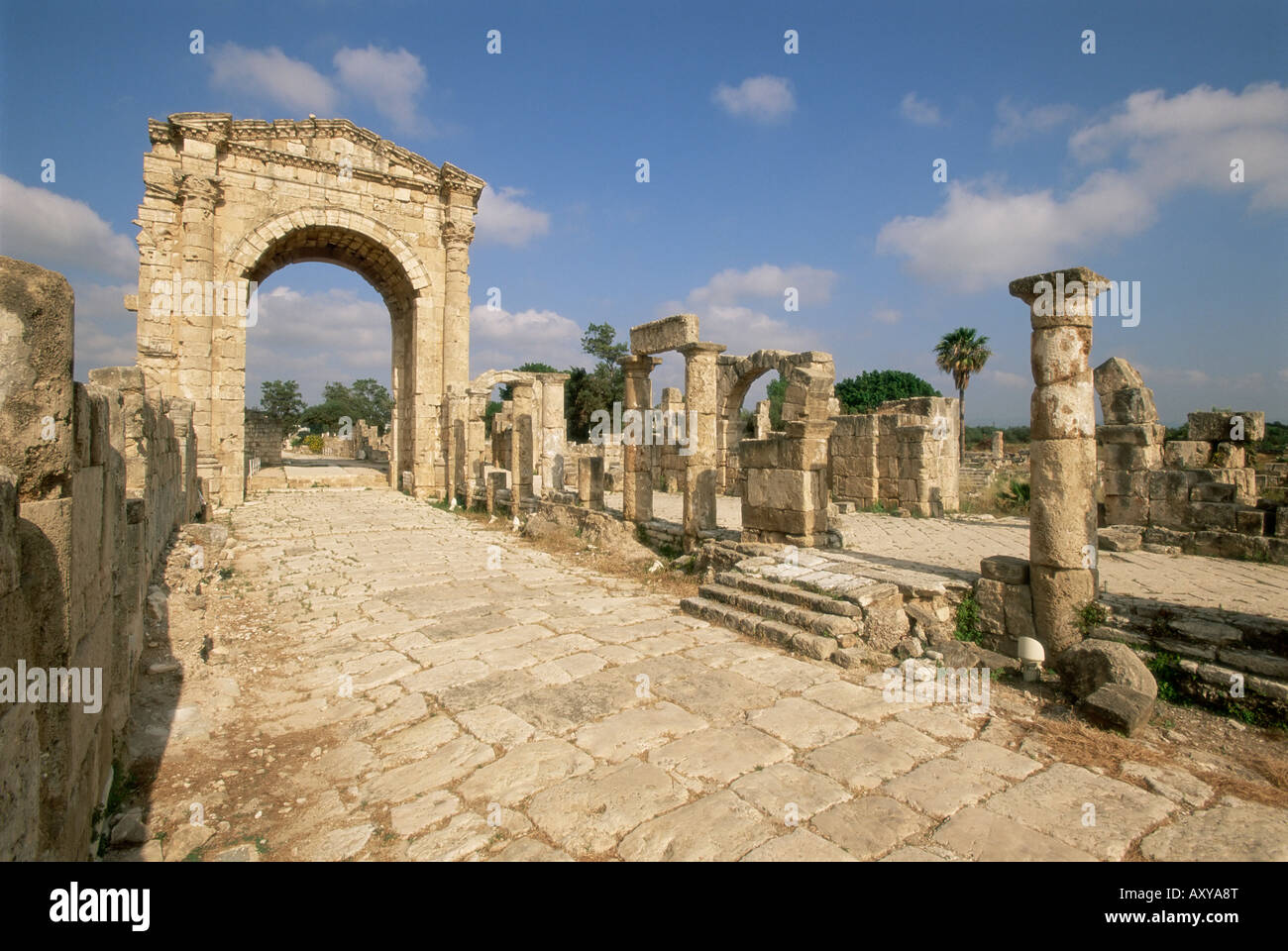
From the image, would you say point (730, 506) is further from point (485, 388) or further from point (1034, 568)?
point (1034, 568)

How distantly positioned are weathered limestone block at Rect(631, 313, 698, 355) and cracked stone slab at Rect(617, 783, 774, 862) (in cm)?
638

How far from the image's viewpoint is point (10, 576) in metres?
1.60

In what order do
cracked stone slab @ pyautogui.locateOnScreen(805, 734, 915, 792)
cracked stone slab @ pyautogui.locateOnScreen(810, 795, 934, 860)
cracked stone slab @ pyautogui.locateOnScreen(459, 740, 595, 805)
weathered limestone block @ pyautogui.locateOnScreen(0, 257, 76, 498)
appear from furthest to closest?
cracked stone slab @ pyautogui.locateOnScreen(805, 734, 915, 792) → cracked stone slab @ pyautogui.locateOnScreen(459, 740, 595, 805) → cracked stone slab @ pyautogui.locateOnScreen(810, 795, 934, 860) → weathered limestone block @ pyautogui.locateOnScreen(0, 257, 76, 498)

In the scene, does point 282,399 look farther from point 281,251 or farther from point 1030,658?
point 1030,658

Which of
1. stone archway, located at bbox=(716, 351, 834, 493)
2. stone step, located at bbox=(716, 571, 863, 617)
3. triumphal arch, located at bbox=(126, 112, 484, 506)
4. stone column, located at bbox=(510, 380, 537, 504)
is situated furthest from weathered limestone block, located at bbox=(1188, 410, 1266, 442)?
triumphal arch, located at bbox=(126, 112, 484, 506)

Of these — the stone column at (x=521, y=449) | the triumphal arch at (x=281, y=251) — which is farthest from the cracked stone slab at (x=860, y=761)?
the triumphal arch at (x=281, y=251)

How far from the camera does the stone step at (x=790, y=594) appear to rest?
220 inches

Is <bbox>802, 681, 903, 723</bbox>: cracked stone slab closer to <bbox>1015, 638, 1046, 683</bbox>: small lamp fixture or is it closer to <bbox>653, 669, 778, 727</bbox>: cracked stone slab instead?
<bbox>653, 669, 778, 727</bbox>: cracked stone slab

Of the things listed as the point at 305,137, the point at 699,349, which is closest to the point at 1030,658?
the point at 699,349

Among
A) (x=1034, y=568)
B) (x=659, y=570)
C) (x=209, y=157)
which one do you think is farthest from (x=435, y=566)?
(x=209, y=157)

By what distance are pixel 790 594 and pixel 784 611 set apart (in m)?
0.24

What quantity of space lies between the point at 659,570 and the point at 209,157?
48.4 ft

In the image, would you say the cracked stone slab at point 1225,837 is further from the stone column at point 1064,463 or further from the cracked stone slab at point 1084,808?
the stone column at point 1064,463

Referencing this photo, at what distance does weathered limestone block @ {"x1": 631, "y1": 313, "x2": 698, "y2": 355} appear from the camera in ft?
28.3
